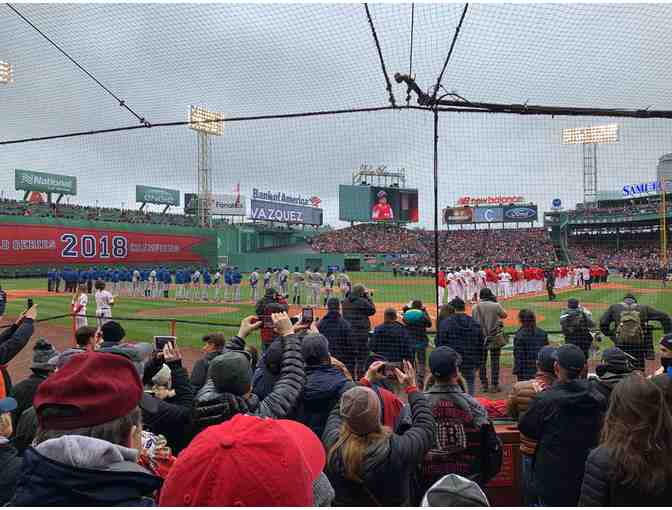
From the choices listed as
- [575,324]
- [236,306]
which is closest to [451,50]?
[575,324]

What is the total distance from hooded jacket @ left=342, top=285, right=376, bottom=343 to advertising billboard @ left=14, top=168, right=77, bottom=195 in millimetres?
42681

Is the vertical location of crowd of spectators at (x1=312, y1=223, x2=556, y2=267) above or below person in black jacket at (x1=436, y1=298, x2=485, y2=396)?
above

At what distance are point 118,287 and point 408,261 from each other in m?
16.7

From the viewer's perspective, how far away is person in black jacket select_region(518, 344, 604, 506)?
8.80 feet

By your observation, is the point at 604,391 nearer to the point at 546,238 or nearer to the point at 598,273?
the point at 546,238

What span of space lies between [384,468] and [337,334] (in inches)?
161

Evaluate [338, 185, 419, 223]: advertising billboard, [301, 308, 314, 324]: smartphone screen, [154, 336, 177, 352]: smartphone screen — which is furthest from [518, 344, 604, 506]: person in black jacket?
[338, 185, 419, 223]: advertising billboard

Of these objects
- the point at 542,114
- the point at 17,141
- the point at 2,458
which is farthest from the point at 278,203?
the point at 2,458

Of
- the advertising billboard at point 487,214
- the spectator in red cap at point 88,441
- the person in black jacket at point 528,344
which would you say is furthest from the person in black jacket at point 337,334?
the advertising billboard at point 487,214

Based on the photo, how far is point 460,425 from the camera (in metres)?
2.71

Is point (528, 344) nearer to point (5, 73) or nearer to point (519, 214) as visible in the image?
point (5, 73)

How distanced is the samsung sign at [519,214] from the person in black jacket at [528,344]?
96.2ft

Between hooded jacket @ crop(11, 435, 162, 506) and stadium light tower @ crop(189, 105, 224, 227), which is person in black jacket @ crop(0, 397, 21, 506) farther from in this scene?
stadium light tower @ crop(189, 105, 224, 227)

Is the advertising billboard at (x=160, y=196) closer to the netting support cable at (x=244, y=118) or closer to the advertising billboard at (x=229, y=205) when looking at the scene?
the advertising billboard at (x=229, y=205)
